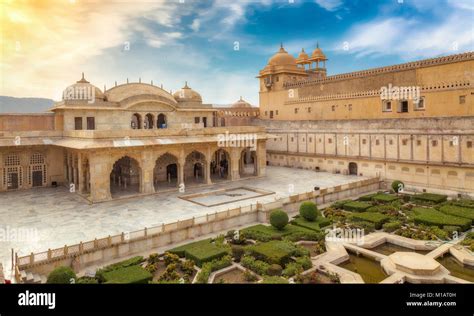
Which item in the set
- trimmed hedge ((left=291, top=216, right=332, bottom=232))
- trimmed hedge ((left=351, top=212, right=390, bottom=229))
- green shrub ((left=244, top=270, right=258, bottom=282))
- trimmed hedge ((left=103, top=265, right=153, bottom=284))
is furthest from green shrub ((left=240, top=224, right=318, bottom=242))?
trimmed hedge ((left=103, top=265, right=153, bottom=284))

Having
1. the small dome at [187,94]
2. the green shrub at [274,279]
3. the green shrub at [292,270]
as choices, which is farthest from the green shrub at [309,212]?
the small dome at [187,94]

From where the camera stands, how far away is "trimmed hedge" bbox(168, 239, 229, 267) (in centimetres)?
1468

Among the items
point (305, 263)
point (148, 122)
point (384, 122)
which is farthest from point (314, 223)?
point (148, 122)

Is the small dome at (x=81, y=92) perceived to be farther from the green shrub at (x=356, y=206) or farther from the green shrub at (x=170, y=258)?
the green shrub at (x=356, y=206)

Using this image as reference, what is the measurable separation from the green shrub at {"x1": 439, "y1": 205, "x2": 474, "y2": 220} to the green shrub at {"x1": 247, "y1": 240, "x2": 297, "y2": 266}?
11.7 meters

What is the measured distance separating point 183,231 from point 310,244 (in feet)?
21.7

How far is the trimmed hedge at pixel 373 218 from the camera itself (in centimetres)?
1958

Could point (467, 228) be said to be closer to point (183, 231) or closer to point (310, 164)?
point (183, 231)

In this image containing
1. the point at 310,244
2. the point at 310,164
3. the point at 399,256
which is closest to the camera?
the point at 399,256

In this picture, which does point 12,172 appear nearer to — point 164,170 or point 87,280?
point 164,170

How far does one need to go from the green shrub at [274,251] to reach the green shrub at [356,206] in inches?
330
